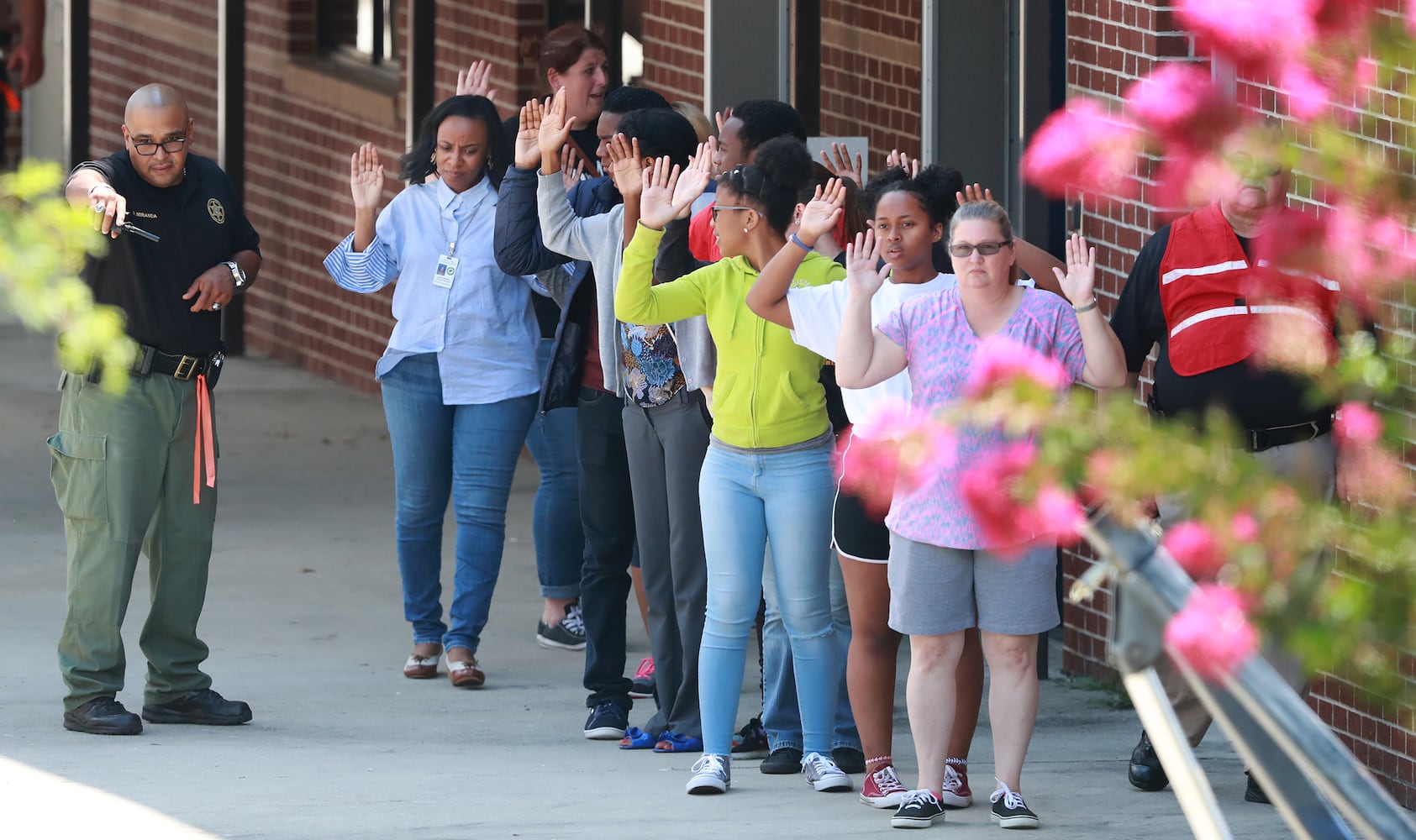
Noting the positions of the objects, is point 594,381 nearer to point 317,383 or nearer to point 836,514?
point 836,514

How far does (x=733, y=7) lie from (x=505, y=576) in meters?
2.53

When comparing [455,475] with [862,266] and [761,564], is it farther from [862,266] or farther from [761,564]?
[862,266]

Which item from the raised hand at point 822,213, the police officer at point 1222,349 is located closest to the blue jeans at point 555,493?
the raised hand at point 822,213

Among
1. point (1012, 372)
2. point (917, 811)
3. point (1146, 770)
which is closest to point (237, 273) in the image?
point (917, 811)

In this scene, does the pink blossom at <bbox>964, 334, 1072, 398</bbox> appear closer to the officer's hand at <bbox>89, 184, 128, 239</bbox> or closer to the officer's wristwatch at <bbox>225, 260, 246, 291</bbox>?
the officer's hand at <bbox>89, 184, 128, 239</bbox>

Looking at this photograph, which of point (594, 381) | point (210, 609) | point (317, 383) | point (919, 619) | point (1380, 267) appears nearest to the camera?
point (1380, 267)

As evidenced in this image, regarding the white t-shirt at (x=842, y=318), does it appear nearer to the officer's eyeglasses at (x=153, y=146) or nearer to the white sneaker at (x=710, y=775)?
the white sneaker at (x=710, y=775)

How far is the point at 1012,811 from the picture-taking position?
5262 millimetres

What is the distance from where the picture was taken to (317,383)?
13.4m

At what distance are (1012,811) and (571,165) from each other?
2.68 metres

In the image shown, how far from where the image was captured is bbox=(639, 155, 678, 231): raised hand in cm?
566

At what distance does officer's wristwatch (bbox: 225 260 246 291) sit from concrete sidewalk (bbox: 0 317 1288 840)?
1.34m

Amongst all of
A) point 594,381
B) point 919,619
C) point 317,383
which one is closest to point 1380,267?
point 919,619

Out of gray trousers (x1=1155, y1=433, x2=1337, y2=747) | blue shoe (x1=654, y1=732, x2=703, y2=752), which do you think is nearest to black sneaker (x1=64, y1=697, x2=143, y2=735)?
blue shoe (x1=654, y1=732, x2=703, y2=752)
